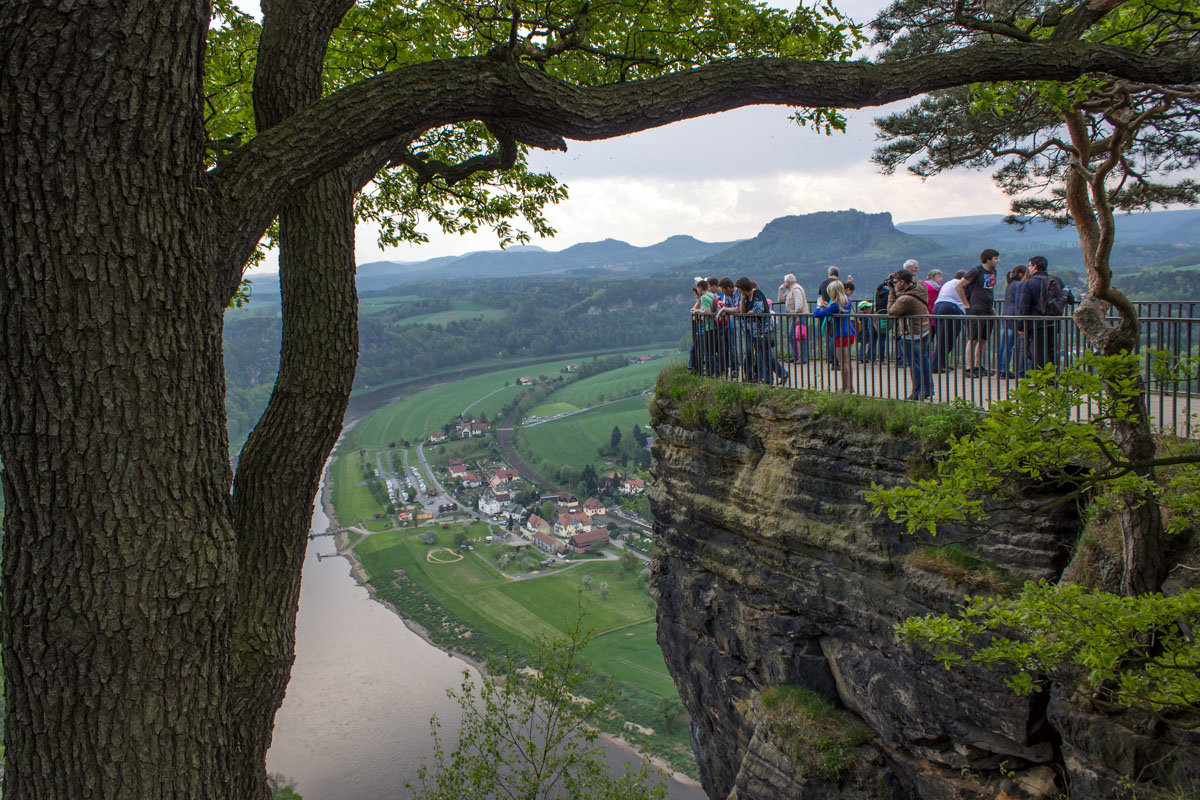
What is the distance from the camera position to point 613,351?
112m

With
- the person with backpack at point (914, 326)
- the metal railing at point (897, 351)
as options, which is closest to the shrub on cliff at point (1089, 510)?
the metal railing at point (897, 351)

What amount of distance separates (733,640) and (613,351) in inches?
4025

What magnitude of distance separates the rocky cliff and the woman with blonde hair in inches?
44.6

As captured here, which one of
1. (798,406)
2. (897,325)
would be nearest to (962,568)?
(798,406)

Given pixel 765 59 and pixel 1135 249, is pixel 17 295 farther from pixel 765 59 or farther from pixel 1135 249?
pixel 1135 249

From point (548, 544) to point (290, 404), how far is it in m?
37.6

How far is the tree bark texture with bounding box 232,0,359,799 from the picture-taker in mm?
3180

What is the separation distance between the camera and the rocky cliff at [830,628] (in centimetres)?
698

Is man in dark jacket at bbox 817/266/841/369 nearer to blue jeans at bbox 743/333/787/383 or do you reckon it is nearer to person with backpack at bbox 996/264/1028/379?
blue jeans at bbox 743/333/787/383

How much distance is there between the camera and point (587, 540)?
128ft

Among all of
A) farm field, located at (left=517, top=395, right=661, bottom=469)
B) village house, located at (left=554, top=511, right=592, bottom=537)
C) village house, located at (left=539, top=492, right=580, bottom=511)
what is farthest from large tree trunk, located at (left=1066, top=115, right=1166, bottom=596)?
farm field, located at (left=517, top=395, right=661, bottom=469)

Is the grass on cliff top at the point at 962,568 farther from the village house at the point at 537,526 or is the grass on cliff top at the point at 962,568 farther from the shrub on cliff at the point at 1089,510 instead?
the village house at the point at 537,526

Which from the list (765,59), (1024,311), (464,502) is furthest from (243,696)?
(464,502)

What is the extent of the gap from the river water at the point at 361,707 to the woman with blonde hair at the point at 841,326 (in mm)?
14390
